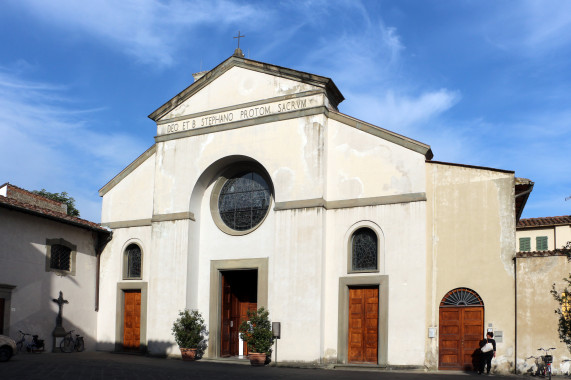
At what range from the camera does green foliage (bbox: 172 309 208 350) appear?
2011cm

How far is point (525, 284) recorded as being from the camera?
16.7 metres

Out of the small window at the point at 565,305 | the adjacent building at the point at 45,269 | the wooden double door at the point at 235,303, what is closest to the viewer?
the small window at the point at 565,305

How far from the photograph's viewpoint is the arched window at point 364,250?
1886 centimetres

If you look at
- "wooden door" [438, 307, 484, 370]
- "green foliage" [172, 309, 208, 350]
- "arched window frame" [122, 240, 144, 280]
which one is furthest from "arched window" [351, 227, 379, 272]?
"arched window frame" [122, 240, 144, 280]

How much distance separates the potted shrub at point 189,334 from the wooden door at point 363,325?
17.0ft

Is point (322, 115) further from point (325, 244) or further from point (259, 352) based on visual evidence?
point (259, 352)

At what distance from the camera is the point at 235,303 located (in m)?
22.2

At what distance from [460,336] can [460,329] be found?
0.64 ft

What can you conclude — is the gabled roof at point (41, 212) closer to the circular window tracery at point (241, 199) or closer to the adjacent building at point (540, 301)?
the circular window tracery at point (241, 199)

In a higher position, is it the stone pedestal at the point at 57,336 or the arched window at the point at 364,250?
the arched window at the point at 364,250

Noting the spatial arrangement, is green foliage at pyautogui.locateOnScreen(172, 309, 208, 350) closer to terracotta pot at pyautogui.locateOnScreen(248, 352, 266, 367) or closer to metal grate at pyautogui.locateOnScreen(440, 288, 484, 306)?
terracotta pot at pyautogui.locateOnScreen(248, 352, 266, 367)

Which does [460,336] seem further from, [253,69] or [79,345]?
[79,345]

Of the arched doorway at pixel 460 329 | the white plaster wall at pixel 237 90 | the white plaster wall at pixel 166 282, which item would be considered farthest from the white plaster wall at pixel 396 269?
the white plaster wall at pixel 166 282

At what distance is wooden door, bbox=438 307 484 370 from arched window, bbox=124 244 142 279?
37.2 ft
